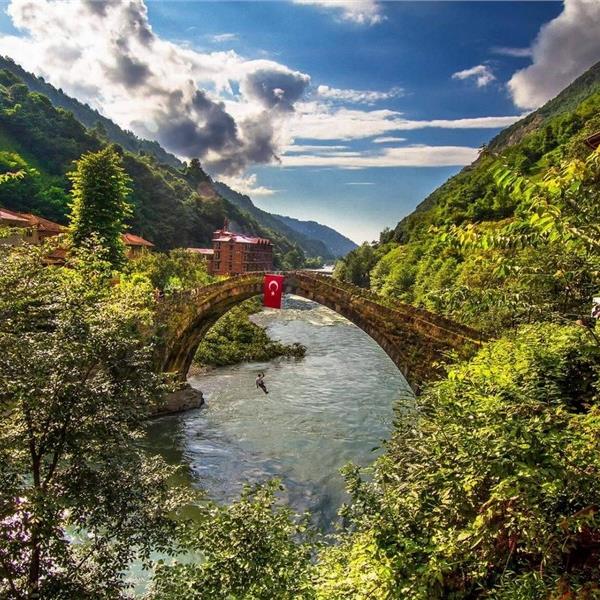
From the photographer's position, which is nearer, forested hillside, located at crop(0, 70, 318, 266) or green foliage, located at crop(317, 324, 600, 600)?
green foliage, located at crop(317, 324, 600, 600)

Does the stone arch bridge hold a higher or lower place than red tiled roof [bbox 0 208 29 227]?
lower

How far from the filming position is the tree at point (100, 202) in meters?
32.6

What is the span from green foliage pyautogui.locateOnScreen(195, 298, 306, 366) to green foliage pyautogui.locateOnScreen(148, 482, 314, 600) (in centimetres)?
2663

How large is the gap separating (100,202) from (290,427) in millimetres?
23449

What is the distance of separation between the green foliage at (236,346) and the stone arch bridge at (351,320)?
296 inches

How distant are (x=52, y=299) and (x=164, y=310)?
1567 cm

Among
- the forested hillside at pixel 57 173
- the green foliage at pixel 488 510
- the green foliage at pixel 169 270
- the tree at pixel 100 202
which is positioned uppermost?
the forested hillside at pixel 57 173

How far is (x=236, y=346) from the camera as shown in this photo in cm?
3709

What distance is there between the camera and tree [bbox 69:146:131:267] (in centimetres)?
3256

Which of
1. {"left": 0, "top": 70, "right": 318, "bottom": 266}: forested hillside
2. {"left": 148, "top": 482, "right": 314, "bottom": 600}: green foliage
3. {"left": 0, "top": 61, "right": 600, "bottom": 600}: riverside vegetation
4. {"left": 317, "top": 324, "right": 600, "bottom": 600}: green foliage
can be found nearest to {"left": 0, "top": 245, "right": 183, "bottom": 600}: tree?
{"left": 0, "top": 61, "right": 600, "bottom": 600}: riverside vegetation

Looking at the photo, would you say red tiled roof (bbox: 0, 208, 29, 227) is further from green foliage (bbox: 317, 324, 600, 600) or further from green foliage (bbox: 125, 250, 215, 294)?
green foliage (bbox: 317, 324, 600, 600)

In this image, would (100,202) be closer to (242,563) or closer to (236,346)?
(236,346)

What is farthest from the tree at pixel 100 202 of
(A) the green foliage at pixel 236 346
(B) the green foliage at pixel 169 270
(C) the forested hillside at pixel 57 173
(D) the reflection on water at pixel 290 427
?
(C) the forested hillside at pixel 57 173

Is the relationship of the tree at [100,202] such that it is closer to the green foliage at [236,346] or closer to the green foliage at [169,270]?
the green foliage at [236,346]
